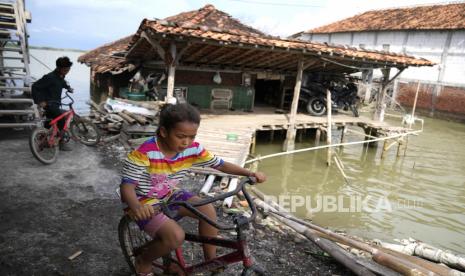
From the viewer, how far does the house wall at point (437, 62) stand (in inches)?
883

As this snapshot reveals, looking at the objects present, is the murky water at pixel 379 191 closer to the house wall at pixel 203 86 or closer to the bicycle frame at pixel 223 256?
the house wall at pixel 203 86

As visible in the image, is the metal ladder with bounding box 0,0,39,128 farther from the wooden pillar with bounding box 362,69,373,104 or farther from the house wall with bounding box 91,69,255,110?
the wooden pillar with bounding box 362,69,373,104

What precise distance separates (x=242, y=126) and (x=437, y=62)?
17399 millimetres

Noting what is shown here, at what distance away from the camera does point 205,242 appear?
2410 mm

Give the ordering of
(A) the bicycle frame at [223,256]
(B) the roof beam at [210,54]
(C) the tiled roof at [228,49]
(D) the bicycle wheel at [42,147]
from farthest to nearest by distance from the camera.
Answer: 1. (B) the roof beam at [210,54]
2. (C) the tiled roof at [228,49]
3. (D) the bicycle wheel at [42,147]
4. (A) the bicycle frame at [223,256]

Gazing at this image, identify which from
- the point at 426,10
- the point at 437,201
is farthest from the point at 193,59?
the point at 426,10

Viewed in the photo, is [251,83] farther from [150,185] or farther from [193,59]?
[150,185]

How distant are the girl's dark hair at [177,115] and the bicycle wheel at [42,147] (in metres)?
4.38

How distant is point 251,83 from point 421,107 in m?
16.8

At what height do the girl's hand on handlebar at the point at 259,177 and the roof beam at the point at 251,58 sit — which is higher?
the roof beam at the point at 251,58

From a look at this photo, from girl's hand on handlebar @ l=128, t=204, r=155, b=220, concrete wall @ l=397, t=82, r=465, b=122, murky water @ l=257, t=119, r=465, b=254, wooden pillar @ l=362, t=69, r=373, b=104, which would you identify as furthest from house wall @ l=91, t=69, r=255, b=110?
concrete wall @ l=397, t=82, r=465, b=122

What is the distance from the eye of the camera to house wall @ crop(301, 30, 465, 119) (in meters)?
22.4

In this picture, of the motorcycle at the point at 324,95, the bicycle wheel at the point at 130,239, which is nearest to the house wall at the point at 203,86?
the motorcycle at the point at 324,95

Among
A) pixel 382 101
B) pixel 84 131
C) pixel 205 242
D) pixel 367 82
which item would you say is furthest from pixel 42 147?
pixel 367 82
